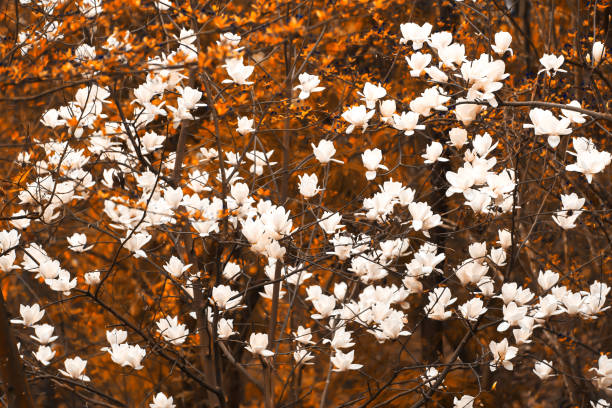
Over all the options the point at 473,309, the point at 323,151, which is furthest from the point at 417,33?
the point at 473,309

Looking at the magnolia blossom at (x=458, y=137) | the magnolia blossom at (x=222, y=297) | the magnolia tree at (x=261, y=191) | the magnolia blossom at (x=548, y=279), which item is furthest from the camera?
the magnolia blossom at (x=548, y=279)

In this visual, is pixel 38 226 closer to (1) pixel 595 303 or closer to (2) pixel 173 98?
(2) pixel 173 98

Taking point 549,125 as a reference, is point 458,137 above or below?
above

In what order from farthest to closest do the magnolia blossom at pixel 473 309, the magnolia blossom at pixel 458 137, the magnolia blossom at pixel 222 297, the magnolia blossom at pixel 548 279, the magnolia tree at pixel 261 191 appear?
the magnolia blossom at pixel 548 279 < the magnolia blossom at pixel 473 309 < the magnolia blossom at pixel 222 297 < the magnolia blossom at pixel 458 137 < the magnolia tree at pixel 261 191

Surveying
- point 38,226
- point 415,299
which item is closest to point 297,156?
point 415,299

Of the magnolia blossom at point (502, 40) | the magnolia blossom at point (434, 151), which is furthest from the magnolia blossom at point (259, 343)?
the magnolia blossom at point (502, 40)

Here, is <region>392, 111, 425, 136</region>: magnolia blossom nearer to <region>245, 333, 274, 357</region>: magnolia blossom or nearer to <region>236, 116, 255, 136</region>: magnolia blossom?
<region>236, 116, 255, 136</region>: magnolia blossom

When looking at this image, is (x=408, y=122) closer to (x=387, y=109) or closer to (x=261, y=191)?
(x=387, y=109)

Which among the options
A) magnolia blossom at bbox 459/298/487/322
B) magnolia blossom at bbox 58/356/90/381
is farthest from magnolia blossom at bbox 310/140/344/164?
magnolia blossom at bbox 58/356/90/381

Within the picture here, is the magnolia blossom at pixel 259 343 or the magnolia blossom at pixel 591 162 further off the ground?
the magnolia blossom at pixel 591 162

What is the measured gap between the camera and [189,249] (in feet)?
11.5

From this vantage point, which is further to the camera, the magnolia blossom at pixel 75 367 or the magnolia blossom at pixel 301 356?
the magnolia blossom at pixel 301 356

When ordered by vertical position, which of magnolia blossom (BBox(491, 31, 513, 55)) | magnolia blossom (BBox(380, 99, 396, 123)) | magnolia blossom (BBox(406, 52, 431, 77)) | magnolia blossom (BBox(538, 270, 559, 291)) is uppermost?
magnolia blossom (BBox(491, 31, 513, 55))

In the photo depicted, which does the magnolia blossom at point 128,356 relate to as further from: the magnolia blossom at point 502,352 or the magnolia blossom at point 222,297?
the magnolia blossom at point 502,352
